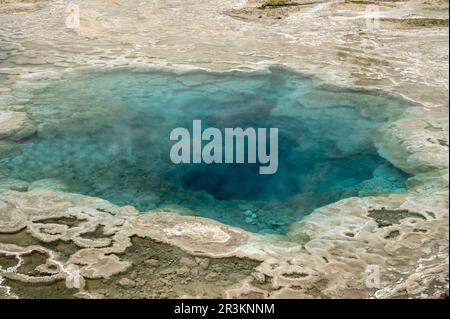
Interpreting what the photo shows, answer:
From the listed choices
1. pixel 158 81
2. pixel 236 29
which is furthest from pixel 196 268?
pixel 236 29

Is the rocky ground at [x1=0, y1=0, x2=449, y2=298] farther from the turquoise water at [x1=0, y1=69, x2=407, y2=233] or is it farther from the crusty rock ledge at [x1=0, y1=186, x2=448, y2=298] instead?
the turquoise water at [x1=0, y1=69, x2=407, y2=233]

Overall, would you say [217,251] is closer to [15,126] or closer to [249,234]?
[249,234]

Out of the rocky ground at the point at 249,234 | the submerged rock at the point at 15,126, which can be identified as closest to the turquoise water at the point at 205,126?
the submerged rock at the point at 15,126

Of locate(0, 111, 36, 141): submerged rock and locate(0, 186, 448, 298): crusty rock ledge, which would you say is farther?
locate(0, 111, 36, 141): submerged rock

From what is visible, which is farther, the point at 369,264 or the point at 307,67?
the point at 307,67

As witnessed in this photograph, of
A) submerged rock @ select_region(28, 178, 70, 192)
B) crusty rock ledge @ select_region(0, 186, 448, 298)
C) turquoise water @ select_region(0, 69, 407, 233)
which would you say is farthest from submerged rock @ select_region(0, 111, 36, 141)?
crusty rock ledge @ select_region(0, 186, 448, 298)

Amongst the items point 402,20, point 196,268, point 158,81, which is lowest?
point 196,268
